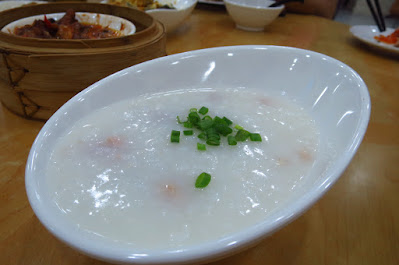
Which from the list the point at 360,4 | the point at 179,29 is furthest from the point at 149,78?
the point at 360,4

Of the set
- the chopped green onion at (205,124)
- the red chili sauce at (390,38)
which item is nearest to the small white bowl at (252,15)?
the red chili sauce at (390,38)

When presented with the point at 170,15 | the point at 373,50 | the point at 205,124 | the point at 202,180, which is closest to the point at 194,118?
the point at 205,124

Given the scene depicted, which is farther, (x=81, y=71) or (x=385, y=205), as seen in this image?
(x=81, y=71)

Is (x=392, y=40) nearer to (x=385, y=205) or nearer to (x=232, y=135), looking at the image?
(x=385, y=205)

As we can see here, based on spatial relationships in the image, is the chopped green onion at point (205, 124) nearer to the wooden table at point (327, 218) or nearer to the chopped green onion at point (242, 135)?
Result: the chopped green onion at point (242, 135)

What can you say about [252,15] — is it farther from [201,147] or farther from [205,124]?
[201,147]
